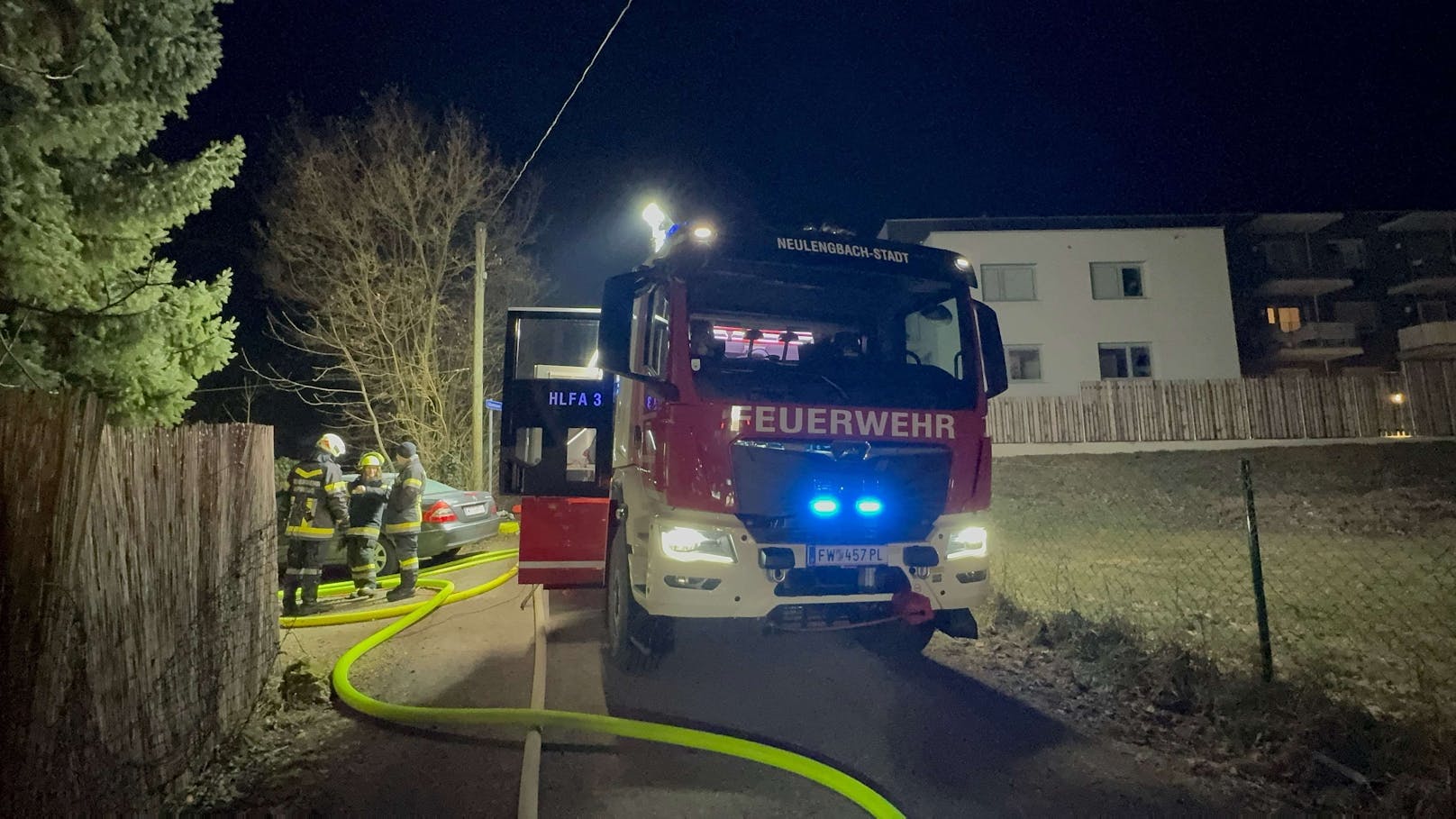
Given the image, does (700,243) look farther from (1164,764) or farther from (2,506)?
(1164,764)

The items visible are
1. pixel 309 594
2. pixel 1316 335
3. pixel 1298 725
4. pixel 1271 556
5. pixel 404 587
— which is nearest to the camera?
pixel 1298 725

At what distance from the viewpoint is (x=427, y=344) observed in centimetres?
1786

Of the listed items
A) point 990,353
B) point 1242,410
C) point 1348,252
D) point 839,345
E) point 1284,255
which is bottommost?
point 990,353

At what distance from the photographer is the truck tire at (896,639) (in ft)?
17.1

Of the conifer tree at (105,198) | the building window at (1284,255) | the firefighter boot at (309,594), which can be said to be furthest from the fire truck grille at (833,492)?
the building window at (1284,255)

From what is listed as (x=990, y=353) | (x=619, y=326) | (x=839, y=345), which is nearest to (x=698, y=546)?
(x=619, y=326)

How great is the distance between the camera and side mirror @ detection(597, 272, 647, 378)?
446cm

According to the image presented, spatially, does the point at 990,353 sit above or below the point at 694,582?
above

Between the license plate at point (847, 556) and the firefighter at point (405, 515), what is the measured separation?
16.5 ft

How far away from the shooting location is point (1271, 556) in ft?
29.7

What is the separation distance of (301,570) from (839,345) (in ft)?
18.2

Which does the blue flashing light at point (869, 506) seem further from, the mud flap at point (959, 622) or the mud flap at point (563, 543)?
the mud flap at point (563, 543)

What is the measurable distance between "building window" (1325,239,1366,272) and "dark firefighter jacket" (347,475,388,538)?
3564 cm

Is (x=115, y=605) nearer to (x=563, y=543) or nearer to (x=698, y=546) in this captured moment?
(x=698, y=546)
